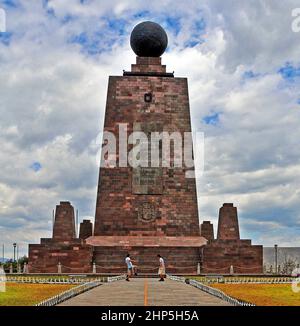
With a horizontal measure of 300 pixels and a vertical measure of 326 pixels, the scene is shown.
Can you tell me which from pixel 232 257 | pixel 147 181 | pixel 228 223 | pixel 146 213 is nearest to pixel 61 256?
pixel 146 213

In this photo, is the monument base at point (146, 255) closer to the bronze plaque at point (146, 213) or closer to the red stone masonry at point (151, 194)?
the red stone masonry at point (151, 194)

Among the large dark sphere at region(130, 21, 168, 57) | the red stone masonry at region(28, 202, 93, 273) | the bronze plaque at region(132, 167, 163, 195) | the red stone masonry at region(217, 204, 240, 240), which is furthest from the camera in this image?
the red stone masonry at region(217, 204, 240, 240)

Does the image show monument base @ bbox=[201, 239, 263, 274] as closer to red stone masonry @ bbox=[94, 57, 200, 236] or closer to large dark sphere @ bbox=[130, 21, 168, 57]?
red stone masonry @ bbox=[94, 57, 200, 236]

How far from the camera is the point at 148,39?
3484 cm

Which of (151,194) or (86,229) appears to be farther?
(86,229)

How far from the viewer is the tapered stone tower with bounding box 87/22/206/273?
30891 mm

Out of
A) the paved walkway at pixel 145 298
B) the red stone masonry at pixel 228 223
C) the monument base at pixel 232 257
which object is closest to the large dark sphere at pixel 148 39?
the red stone masonry at pixel 228 223

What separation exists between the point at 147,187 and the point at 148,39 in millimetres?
7890

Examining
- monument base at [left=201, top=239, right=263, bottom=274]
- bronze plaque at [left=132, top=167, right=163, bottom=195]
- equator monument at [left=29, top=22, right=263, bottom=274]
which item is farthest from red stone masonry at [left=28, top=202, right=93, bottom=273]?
monument base at [left=201, top=239, right=263, bottom=274]

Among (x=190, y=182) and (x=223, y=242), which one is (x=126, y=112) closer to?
(x=190, y=182)

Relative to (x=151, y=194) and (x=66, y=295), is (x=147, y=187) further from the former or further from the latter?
(x=66, y=295)

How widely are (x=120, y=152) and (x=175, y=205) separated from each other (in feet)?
12.6
